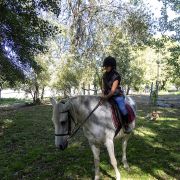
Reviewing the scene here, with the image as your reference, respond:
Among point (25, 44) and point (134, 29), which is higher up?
point (134, 29)

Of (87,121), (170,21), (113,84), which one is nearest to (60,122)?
(87,121)

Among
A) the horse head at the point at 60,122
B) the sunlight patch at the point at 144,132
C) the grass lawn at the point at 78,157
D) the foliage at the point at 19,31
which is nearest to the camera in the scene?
the horse head at the point at 60,122

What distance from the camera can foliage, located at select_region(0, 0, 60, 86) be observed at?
13.6 metres

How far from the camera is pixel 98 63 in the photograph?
31688mm

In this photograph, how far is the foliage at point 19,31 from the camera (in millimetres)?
13562

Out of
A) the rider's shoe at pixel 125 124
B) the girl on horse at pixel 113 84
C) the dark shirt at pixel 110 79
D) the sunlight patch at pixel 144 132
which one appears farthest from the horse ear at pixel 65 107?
the sunlight patch at pixel 144 132

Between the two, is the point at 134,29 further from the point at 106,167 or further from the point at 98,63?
the point at 106,167

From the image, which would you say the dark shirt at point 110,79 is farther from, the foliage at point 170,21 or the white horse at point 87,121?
the foliage at point 170,21

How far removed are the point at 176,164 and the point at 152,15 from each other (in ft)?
67.4

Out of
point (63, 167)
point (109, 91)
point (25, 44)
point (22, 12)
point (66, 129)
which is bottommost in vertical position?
point (63, 167)

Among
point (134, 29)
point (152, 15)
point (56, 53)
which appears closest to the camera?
point (134, 29)

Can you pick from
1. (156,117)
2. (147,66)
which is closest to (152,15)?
(156,117)

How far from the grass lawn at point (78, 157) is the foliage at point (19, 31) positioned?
350 cm

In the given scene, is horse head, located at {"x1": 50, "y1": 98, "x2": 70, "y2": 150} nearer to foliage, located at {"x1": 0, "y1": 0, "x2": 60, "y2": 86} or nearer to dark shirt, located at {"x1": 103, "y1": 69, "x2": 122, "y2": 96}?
dark shirt, located at {"x1": 103, "y1": 69, "x2": 122, "y2": 96}
